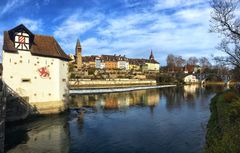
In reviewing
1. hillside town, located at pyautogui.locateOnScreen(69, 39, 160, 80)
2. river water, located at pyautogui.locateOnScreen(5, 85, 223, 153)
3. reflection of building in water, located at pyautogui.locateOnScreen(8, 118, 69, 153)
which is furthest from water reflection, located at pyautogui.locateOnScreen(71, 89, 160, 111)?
hillside town, located at pyautogui.locateOnScreen(69, 39, 160, 80)

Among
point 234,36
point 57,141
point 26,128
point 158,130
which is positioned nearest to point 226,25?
point 234,36

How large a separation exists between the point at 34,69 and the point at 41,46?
3.12 meters

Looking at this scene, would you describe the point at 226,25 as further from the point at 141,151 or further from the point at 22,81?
the point at 22,81

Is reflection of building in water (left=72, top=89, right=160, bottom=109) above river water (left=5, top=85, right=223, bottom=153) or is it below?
above

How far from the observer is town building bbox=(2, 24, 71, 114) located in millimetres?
28969

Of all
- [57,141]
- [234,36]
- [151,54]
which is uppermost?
[151,54]

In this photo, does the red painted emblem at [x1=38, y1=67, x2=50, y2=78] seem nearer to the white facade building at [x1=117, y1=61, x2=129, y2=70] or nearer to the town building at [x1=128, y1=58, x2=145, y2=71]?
the white facade building at [x1=117, y1=61, x2=129, y2=70]

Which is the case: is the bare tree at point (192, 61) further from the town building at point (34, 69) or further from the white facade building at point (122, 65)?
the town building at point (34, 69)

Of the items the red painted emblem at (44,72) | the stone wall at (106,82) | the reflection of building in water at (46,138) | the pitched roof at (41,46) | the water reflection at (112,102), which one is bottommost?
the reflection of building in water at (46,138)

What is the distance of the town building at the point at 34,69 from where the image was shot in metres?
29.0

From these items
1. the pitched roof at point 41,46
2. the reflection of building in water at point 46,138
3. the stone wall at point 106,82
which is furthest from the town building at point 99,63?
the reflection of building in water at point 46,138

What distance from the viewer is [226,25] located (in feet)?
70.0

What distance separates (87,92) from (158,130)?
44.1 meters

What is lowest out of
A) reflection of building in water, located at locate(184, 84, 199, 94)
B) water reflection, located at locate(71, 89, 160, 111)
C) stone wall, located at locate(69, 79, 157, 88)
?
water reflection, located at locate(71, 89, 160, 111)
